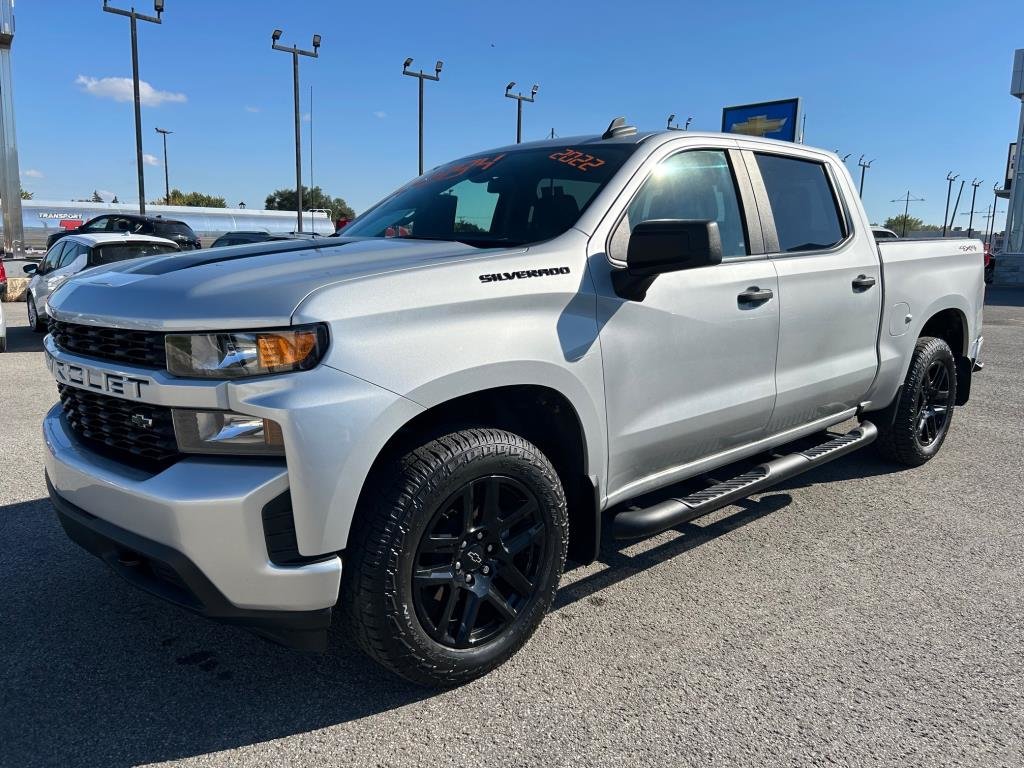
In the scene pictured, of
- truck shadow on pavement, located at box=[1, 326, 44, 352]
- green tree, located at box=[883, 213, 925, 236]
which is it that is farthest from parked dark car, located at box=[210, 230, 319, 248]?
green tree, located at box=[883, 213, 925, 236]

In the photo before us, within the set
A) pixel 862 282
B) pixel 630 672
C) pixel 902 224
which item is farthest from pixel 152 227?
Answer: pixel 902 224

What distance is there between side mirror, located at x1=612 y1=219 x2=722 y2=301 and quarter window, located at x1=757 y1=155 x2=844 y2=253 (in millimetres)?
1254

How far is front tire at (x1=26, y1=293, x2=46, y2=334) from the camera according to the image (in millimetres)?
11930

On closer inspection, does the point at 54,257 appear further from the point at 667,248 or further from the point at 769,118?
the point at 769,118

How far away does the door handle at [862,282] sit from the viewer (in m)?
4.21

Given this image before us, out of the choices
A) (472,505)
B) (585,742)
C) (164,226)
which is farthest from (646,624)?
(164,226)

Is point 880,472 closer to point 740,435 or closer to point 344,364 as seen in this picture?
point 740,435

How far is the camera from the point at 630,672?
2.78 metres

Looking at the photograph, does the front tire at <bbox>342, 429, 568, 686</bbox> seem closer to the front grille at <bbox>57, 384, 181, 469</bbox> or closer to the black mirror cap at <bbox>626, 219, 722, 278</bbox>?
the front grille at <bbox>57, 384, 181, 469</bbox>

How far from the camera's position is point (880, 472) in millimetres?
5160

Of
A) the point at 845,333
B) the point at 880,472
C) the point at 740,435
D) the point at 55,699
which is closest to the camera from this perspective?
the point at 55,699

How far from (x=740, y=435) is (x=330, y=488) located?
2.11 meters

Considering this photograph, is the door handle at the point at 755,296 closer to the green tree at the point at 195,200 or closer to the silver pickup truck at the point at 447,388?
the silver pickup truck at the point at 447,388

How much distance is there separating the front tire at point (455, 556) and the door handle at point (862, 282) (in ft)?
7.70
